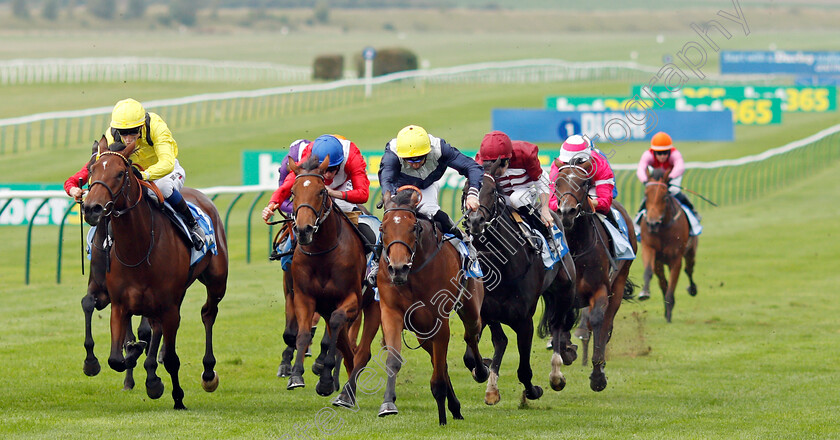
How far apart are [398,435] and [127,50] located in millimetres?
50048

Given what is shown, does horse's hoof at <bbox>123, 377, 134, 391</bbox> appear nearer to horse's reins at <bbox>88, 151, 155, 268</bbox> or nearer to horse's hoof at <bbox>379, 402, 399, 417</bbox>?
horse's reins at <bbox>88, 151, 155, 268</bbox>

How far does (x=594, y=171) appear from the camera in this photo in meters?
9.49

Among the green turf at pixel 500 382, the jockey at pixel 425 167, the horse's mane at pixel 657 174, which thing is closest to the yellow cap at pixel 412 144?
the jockey at pixel 425 167

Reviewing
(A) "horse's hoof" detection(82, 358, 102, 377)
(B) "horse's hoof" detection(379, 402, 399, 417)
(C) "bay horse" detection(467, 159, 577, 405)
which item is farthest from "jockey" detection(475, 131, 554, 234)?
(A) "horse's hoof" detection(82, 358, 102, 377)

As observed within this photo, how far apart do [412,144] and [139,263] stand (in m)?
1.89

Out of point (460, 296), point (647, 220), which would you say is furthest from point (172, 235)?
point (647, 220)

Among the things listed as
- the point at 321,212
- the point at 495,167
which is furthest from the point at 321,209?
the point at 495,167

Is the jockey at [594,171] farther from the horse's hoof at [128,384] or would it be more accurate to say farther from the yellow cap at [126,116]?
the horse's hoof at [128,384]

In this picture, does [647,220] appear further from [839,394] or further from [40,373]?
[40,373]

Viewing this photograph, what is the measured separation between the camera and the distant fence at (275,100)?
27656 millimetres

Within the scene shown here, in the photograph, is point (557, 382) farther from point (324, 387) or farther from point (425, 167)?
point (425, 167)

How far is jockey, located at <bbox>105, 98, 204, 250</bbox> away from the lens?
7965mm

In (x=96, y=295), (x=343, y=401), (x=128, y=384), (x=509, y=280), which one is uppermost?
(x=509, y=280)

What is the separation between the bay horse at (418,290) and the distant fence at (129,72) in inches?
1243
